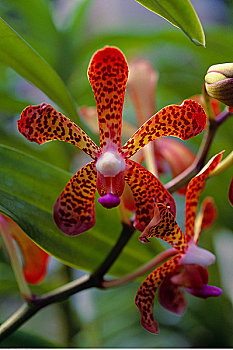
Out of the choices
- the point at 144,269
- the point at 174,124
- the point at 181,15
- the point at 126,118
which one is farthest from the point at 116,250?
the point at 126,118

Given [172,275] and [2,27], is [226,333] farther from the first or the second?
[2,27]

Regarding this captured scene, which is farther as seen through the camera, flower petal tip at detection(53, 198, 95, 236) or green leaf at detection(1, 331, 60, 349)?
green leaf at detection(1, 331, 60, 349)

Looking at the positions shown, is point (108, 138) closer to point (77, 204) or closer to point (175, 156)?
point (77, 204)

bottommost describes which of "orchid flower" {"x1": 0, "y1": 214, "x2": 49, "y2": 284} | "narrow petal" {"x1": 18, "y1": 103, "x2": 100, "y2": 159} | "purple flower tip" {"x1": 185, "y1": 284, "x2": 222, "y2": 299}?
"orchid flower" {"x1": 0, "y1": 214, "x2": 49, "y2": 284}

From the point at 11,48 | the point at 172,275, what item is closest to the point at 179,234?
the point at 172,275

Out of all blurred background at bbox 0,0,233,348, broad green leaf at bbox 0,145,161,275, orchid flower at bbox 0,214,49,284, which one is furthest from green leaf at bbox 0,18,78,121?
blurred background at bbox 0,0,233,348

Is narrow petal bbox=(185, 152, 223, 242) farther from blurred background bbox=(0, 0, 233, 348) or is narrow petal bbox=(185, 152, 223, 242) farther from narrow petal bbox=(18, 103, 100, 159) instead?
blurred background bbox=(0, 0, 233, 348)
